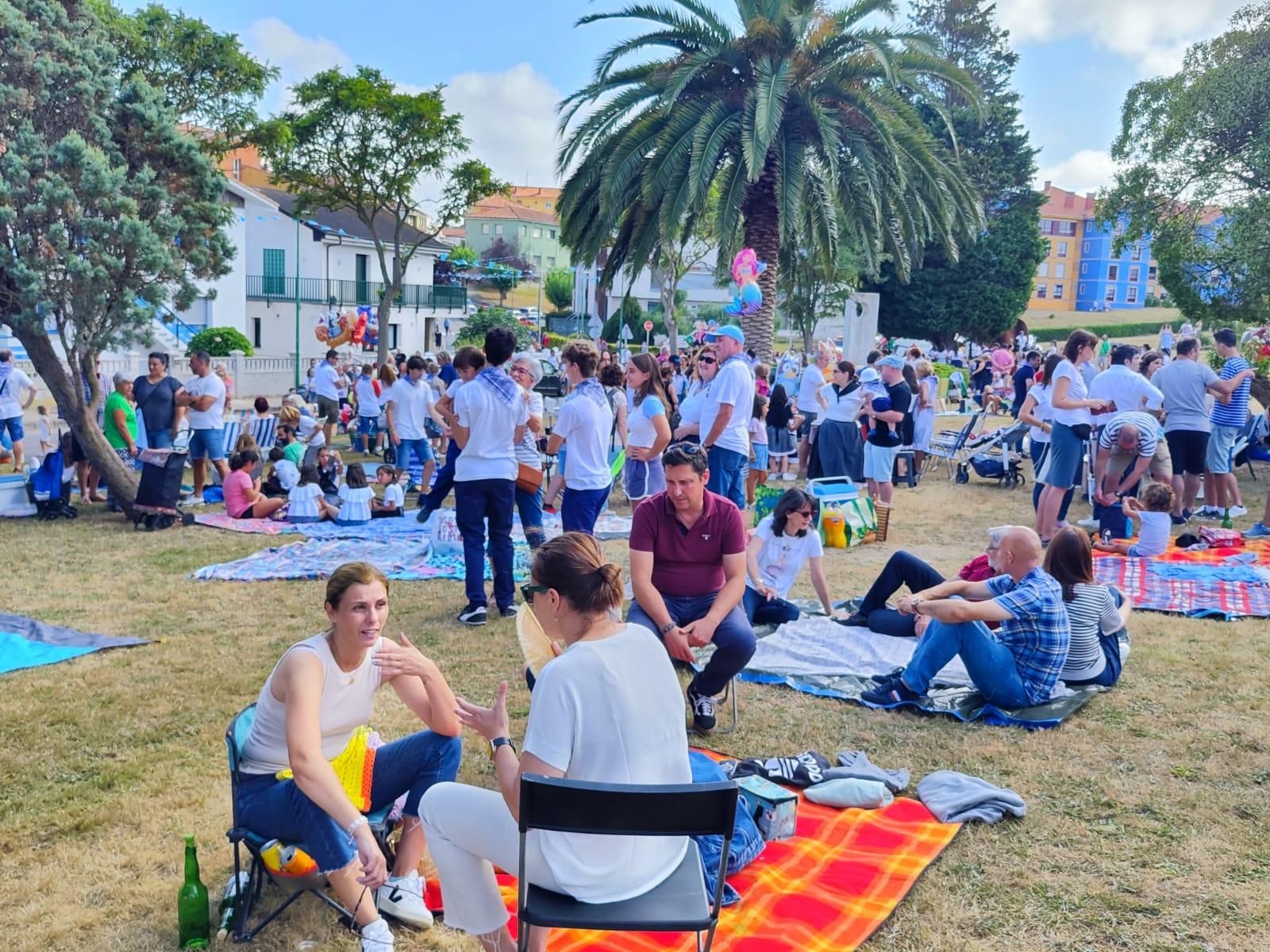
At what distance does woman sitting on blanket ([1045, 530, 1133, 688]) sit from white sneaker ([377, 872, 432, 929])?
3.53 m

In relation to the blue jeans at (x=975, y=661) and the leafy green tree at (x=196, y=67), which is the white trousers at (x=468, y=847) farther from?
the leafy green tree at (x=196, y=67)

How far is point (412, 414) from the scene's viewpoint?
463 inches

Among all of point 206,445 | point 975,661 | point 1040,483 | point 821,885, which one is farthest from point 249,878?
point 206,445

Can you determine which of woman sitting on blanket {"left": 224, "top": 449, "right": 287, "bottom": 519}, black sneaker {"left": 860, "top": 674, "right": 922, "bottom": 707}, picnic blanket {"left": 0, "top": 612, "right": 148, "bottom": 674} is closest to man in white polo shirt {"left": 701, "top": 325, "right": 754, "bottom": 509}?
black sneaker {"left": 860, "top": 674, "right": 922, "bottom": 707}

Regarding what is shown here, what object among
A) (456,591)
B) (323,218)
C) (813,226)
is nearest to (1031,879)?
(456,591)

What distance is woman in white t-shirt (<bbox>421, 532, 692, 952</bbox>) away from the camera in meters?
2.61

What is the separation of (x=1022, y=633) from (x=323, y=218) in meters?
44.2

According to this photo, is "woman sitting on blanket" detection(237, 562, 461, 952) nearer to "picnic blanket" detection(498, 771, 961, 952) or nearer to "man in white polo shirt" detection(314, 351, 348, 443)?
"picnic blanket" detection(498, 771, 961, 952)

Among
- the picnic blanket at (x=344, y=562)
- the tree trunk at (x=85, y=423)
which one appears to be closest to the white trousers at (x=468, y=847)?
the picnic blanket at (x=344, y=562)

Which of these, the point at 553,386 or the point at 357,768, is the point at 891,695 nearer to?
the point at 357,768

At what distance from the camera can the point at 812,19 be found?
15.6 meters

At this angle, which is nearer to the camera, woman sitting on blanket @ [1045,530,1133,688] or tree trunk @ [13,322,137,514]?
woman sitting on blanket @ [1045,530,1133,688]

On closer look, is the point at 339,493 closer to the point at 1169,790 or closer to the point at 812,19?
the point at 1169,790

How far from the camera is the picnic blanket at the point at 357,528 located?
9.84 m
